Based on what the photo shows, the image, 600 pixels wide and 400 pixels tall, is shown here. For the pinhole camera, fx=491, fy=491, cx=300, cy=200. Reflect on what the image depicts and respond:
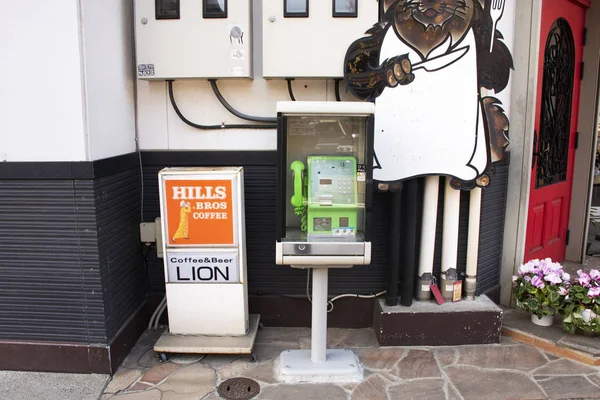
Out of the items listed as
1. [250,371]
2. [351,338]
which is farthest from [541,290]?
[250,371]

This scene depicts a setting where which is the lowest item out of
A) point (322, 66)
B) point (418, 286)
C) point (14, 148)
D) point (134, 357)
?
point (134, 357)

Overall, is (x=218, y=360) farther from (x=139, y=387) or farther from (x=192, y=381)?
(x=139, y=387)

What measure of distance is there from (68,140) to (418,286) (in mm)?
2842

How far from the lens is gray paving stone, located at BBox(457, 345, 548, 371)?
3604mm

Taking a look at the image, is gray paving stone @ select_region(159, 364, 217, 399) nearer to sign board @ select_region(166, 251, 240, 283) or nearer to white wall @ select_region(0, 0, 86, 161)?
sign board @ select_region(166, 251, 240, 283)

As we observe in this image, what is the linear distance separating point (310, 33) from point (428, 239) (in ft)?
6.10

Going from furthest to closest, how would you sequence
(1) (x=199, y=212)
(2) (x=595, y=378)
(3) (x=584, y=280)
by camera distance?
(3) (x=584, y=280), (1) (x=199, y=212), (2) (x=595, y=378)

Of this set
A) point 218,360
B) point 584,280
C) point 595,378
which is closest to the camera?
point 595,378

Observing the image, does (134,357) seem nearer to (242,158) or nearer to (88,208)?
(88,208)

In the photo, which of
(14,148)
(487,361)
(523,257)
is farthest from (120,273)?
(523,257)

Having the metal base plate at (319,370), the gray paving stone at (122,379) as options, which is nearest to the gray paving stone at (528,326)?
the metal base plate at (319,370)

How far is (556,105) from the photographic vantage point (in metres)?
4.95

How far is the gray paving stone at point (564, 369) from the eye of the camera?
3516 mm

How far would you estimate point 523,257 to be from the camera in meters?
4.57
